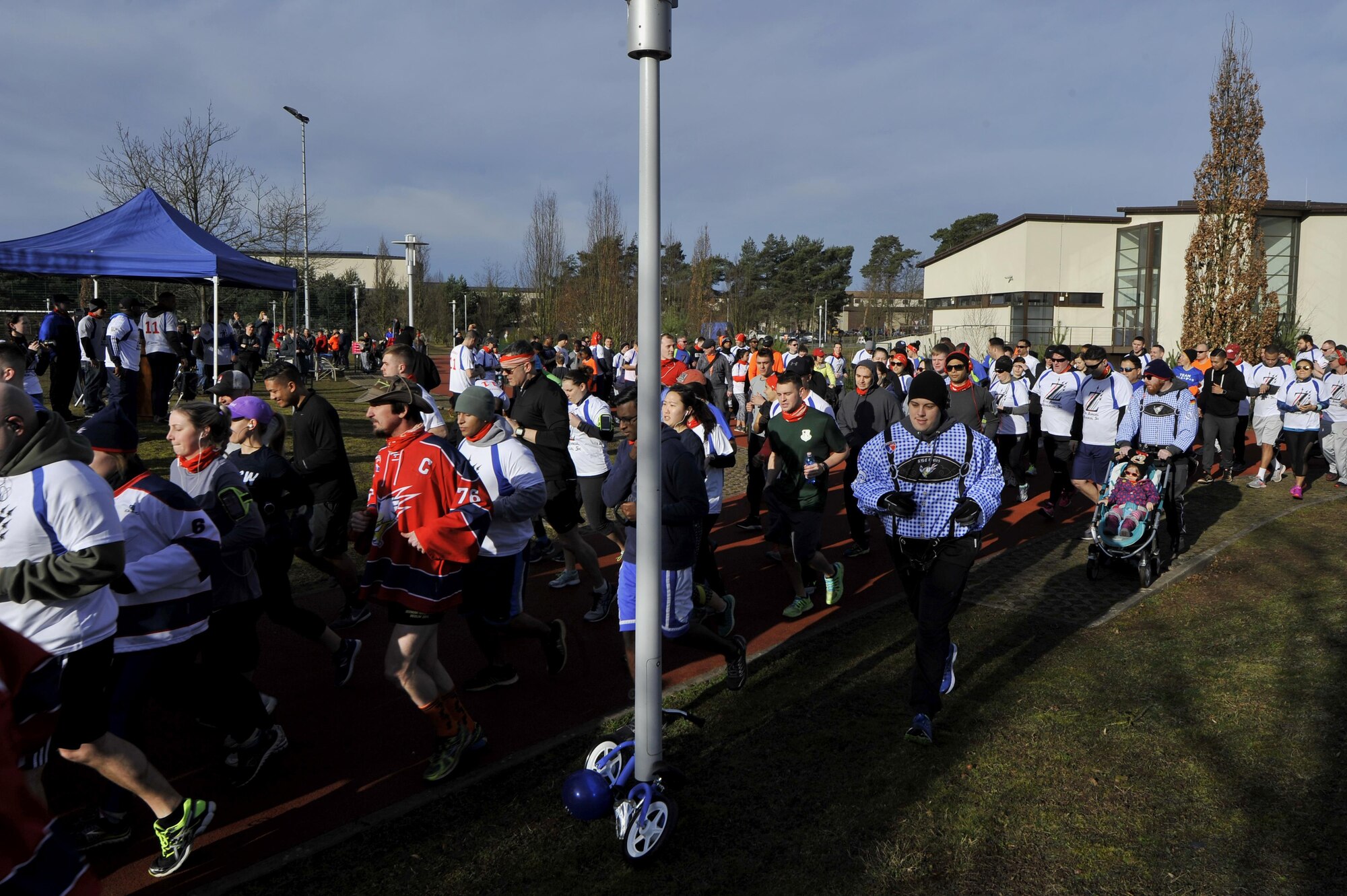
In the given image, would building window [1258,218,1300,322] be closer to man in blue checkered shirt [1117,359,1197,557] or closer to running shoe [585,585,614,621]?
man in blue checkered shirt [1117,359,1197,557]

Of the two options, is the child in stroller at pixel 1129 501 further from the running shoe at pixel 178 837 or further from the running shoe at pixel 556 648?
the running shoe at pixel 178 837

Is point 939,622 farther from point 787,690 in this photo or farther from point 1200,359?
point 1200,359

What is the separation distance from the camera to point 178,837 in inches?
151

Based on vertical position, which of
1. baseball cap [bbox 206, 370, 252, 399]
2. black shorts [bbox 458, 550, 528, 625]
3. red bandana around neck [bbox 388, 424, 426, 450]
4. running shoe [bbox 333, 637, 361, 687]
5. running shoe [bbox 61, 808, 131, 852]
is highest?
baseball cap [bbox 206, 370, 252, 399]

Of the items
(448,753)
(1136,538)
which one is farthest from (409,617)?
(1136,538)

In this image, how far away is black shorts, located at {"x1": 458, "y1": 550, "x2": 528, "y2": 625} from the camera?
5.46 metres

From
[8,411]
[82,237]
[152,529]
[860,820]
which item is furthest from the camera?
[82,237]

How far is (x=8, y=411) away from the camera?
334cm

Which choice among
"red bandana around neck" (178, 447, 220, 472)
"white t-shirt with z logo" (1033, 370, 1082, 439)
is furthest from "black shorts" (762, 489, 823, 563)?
"white t-shirt with z logo" (1033, 370, 1082, 439)

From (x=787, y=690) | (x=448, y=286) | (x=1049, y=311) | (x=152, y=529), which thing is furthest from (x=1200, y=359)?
(x=448, y=286)

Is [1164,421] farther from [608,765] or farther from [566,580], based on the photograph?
[608,765]

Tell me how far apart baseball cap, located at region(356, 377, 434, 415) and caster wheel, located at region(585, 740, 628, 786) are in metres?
1.94

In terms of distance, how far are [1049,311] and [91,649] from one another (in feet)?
139

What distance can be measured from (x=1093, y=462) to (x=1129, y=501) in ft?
6.66
